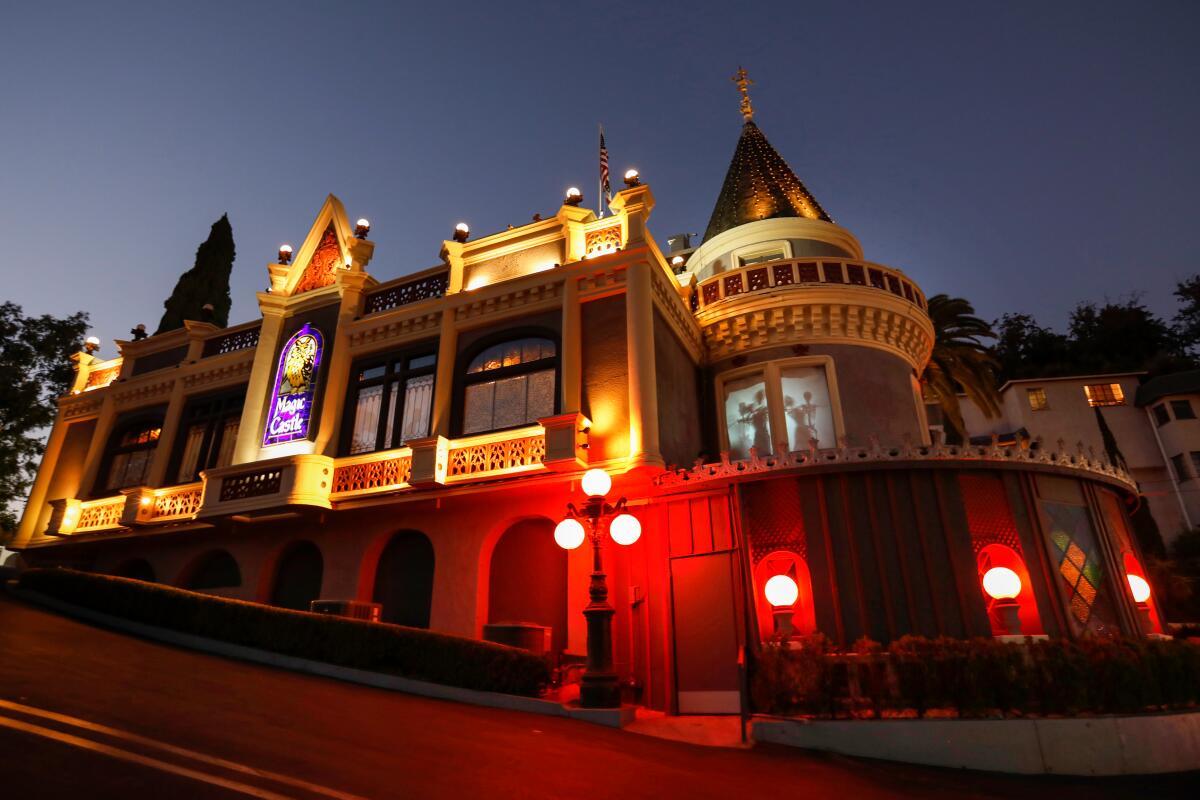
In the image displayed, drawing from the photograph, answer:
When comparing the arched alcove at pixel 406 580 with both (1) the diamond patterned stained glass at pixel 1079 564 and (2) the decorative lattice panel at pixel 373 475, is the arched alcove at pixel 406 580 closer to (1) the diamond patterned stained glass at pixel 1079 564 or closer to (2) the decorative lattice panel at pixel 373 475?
(2) the decorative lattice panel at pixel 373 475

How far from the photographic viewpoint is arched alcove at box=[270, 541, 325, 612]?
17.4m

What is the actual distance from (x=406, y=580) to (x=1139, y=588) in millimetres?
15560

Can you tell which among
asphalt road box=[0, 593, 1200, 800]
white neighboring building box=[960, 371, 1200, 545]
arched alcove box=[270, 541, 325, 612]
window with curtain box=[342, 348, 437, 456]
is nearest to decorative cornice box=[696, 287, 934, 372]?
window with curtain box=[342, 348, 437, 456]

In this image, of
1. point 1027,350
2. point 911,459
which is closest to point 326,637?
point 911,459

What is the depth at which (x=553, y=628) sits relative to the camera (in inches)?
581

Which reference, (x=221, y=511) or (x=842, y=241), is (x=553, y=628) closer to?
(x=221, y=511)

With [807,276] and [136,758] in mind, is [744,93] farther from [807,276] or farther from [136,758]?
[136,758]

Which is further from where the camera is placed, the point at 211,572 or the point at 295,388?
the point at 211,572

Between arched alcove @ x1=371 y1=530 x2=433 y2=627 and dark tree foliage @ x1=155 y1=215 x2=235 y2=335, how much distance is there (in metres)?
24.7

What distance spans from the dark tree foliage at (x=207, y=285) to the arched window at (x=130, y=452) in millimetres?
14109

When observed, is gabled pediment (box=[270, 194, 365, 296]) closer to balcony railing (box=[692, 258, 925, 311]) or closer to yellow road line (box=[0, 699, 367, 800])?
balcony railing (box=[692, 258, 925, 311])

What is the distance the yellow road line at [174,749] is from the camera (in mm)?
5341

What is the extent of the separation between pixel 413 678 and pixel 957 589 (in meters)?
8.97

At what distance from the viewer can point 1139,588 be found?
1244cm
